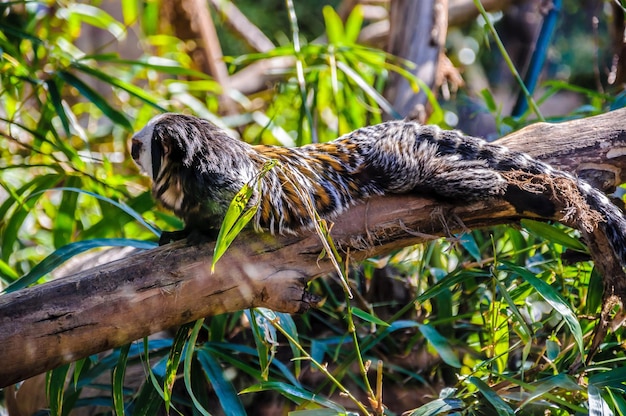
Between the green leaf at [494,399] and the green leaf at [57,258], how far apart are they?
973mm

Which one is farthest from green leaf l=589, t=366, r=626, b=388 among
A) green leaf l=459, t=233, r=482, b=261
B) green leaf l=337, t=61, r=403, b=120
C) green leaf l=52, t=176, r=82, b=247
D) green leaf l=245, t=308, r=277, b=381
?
green leaf l=52, t=176, r=82, b=247

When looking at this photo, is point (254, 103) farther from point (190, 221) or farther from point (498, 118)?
point (190, 221)

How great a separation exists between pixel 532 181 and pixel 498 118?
0.82m

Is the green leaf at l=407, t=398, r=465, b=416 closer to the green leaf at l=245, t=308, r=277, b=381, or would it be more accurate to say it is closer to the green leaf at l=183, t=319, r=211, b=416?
the green leaf at l=245, t=308, r=277, b=381

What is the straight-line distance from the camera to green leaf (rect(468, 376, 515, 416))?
133 cm

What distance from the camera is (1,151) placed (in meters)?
2.60

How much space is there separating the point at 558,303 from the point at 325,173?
0.63 metres

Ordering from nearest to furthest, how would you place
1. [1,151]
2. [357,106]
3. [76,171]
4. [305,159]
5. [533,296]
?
[305,159]
[533,296]
[76,171]
[1,151]
[357,106]

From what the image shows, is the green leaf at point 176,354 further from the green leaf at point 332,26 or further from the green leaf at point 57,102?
the green leaf at point 332,26

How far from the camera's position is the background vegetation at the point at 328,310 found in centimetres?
147

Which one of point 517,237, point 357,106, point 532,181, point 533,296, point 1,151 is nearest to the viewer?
point 532,181

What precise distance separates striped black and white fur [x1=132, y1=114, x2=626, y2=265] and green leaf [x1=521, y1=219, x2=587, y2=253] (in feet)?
0.18

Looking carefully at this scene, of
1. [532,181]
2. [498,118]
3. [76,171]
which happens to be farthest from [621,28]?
[76,171]

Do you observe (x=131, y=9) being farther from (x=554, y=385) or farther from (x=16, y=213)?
(x=554, y=385)
